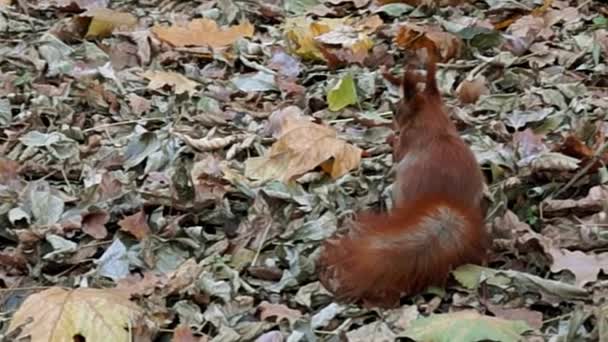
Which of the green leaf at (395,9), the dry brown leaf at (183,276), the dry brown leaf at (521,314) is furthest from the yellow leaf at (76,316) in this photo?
the green leaf at (395,9)

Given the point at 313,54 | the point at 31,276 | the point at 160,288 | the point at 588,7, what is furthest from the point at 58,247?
the point at 588,7

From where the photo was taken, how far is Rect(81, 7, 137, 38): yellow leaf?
3510mm

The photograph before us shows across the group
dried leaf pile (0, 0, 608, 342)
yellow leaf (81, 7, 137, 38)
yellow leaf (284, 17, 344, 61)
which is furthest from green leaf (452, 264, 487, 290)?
yellow leaf (81, 7, 137, 38)

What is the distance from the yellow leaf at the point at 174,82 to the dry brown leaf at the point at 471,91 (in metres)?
0.67

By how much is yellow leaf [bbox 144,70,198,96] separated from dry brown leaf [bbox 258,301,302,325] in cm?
107

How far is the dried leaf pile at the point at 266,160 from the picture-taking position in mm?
2111

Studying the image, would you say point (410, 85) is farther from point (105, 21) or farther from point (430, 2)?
point (105, 21)

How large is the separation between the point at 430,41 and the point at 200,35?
24.8 inches

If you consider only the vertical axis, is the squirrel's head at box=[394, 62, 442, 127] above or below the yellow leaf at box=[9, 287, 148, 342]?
above

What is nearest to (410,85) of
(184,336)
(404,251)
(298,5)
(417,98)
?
(417,98)

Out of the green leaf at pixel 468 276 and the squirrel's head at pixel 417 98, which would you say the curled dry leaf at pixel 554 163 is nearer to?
the squirrel's head at pixel 417 98

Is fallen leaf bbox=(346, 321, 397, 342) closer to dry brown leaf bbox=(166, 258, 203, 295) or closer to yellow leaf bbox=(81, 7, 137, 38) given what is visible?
dry brown leaf bbox=(166, 258, 203, 295)

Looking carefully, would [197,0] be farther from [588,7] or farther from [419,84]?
[419,84]

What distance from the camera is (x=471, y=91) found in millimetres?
2994
